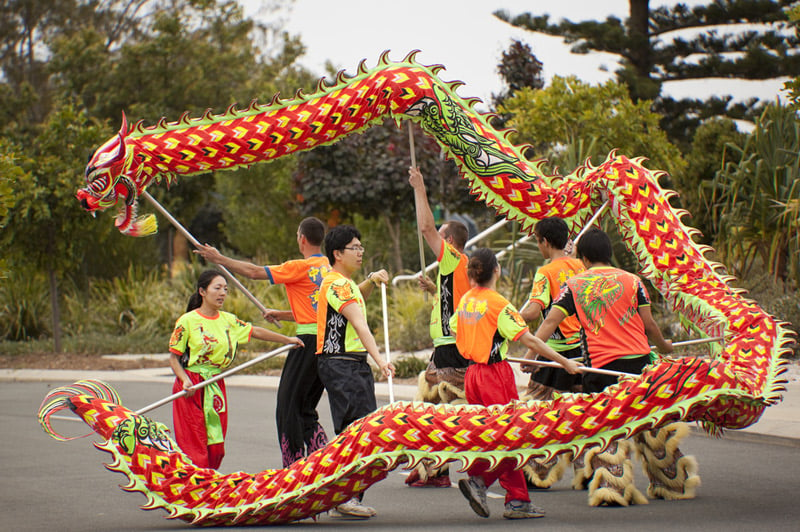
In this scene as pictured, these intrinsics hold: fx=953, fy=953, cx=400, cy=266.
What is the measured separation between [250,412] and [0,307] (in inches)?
461

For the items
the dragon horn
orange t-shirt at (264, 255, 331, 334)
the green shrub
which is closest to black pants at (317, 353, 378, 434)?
orange t-shirt at (264, 255, 331, 334)

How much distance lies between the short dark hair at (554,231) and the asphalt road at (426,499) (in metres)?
1.80

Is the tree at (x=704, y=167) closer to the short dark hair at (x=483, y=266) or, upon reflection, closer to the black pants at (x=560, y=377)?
the black pants at (x=560, y=377)

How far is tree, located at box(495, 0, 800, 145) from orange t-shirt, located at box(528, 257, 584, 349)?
60.3ft

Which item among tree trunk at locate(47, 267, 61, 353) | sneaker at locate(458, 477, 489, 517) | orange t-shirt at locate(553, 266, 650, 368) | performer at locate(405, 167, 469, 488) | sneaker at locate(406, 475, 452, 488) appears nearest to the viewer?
sneaker at locate(458, 477, 489, 517)

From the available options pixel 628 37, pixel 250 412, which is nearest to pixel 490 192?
pixel 250 412

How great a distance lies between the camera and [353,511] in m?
6.21

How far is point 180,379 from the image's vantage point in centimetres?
659

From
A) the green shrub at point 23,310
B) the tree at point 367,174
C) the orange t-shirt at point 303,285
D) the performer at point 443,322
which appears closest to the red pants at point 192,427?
the orange t-shirt at point 303,285

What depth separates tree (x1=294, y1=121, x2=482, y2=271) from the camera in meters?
19.9

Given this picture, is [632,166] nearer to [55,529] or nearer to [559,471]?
[559,471]

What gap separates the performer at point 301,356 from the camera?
22.2 ft

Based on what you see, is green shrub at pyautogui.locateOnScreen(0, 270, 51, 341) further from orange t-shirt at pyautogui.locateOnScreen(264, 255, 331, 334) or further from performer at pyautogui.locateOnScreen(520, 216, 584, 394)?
performer at pyautogui.locateOnScreen(520, 216, 584, 394)

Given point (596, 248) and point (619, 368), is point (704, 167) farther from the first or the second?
point (619, 368)
